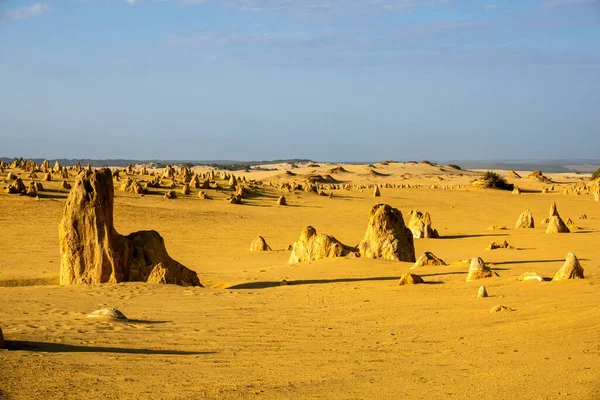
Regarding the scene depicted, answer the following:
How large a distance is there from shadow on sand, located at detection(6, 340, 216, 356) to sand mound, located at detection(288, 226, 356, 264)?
9.50m

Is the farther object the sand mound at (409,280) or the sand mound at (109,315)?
the sand mound at (409,280)

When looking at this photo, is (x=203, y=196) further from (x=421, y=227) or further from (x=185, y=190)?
(x=421, y=227)

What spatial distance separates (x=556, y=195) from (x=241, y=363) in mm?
41135

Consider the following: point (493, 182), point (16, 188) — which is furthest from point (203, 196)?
point (493, 182)

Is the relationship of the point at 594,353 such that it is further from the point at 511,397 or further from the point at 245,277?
the point at 245,277

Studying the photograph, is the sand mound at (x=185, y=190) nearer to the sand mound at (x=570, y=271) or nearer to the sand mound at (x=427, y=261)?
the sand mound at (x=427, y=261)

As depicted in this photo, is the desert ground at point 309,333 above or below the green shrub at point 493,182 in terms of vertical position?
below

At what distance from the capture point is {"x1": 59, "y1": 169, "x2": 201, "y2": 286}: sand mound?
1369 cm

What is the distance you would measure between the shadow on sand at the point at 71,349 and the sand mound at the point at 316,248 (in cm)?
950

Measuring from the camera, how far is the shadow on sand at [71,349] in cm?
734

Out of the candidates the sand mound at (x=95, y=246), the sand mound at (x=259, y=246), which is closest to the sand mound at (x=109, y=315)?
the sand mound at (x=95, y=246)

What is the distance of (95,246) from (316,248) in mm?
5257

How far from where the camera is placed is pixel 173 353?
770 cm

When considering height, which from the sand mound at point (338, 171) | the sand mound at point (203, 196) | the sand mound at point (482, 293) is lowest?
the sand mound at point (482, 293)
